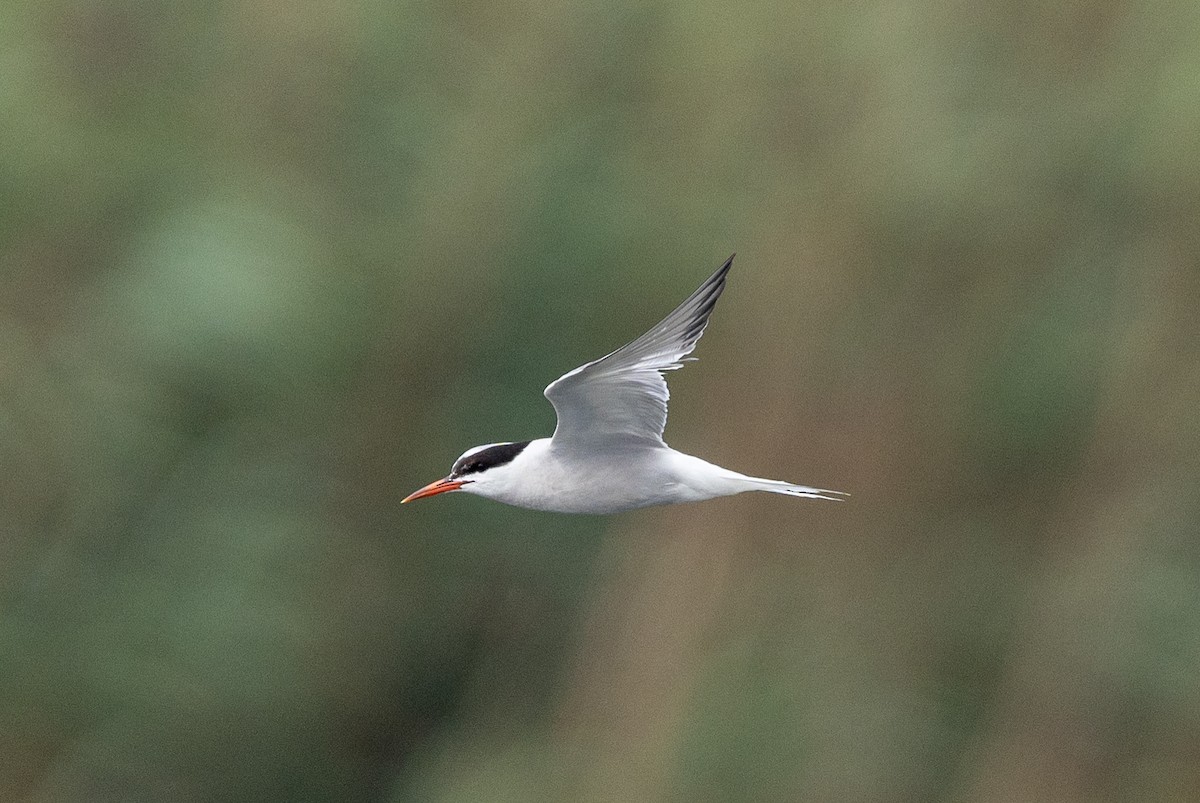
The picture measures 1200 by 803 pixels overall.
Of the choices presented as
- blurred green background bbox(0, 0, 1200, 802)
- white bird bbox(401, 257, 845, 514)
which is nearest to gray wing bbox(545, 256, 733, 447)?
white bird bbox(401, 257, 845, 514)

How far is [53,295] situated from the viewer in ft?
14.7

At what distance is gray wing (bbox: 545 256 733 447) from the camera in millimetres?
2213

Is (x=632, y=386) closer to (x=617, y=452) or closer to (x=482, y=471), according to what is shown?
(x=617, y=452)

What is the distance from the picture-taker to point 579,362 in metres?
4.18

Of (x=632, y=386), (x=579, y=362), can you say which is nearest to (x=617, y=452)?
(x=632, y=386)

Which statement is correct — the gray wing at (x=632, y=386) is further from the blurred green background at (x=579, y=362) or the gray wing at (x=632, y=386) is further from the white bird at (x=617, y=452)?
the blurred green background at (x=579, y=362)

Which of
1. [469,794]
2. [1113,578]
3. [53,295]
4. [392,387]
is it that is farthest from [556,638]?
[53,295]

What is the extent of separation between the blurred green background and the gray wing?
33.7 inches

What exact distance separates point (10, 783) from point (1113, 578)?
3.01 meters

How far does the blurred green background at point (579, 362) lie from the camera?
337 centimetres

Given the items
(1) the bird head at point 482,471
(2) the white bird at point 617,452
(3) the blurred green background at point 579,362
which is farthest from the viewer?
(3) the blurred green background at point 579,362

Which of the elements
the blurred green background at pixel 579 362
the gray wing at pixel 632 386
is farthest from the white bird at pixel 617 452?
the blurred green background at pixel 579 362

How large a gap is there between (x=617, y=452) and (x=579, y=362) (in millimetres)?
1827

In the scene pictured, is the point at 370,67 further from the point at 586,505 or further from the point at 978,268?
the point at 586,505
